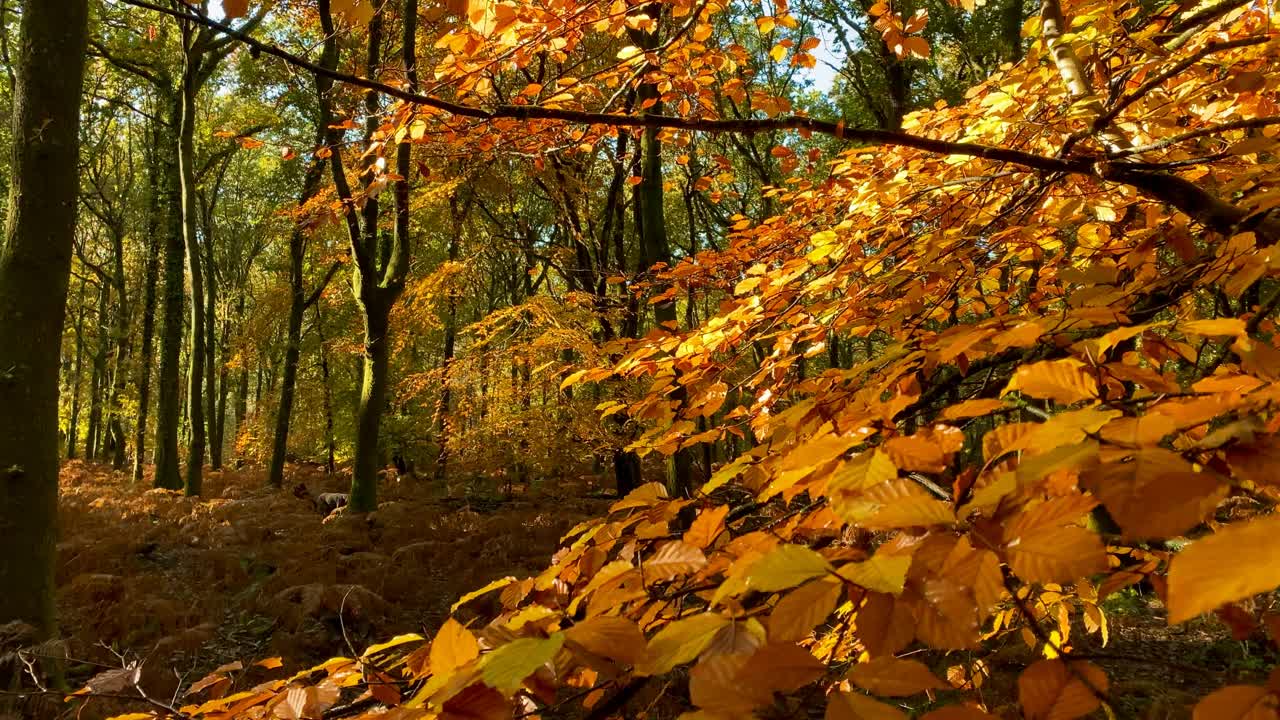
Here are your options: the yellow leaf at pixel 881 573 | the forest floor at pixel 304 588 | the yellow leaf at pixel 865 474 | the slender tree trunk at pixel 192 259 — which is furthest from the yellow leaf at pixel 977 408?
the slender tree trunk at pixel 192 259

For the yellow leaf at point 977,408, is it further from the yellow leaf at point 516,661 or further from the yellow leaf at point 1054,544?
the yellow leaf at point 516,661

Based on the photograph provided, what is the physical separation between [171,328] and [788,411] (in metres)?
12.9

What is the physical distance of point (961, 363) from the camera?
1.26m

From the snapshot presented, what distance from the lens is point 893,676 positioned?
57 centimetres

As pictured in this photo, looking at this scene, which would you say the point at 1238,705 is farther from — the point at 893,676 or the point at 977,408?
the point at 977,408

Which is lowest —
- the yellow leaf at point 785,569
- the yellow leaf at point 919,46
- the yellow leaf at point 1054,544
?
the yellow leaf at point 785,569

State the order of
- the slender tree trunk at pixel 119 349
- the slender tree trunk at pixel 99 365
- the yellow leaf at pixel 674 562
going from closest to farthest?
the yellow leaf at pixel 674 562
the slender tree trunk at pixel 119 349
the slender tree trunk at pixel 99 365

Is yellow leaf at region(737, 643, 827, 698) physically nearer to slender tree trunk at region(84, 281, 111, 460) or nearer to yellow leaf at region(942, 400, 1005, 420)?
yellow leaf at region(942, 400, 1005, 420)

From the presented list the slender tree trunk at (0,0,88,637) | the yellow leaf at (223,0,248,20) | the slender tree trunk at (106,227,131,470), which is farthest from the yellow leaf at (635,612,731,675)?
the slender tree trunk at (106,227,131,470)

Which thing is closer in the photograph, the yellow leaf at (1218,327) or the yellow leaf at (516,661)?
the yellow leaf at (516,661)

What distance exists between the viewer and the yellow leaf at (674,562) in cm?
77

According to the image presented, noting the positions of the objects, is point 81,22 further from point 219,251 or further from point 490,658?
point 219,251

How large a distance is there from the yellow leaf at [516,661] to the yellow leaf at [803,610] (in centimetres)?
19

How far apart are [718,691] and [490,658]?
0.22 metres
